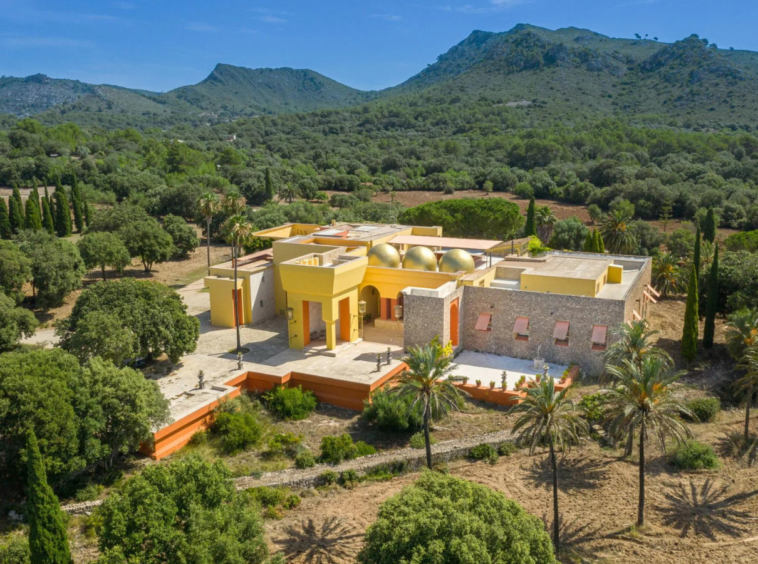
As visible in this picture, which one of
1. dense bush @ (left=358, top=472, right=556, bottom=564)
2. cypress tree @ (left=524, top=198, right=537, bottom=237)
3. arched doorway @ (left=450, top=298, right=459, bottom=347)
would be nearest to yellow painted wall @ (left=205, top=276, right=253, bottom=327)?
arched doorway @ (left=450, top=298, right=459, bottom=347)

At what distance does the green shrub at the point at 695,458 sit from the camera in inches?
752

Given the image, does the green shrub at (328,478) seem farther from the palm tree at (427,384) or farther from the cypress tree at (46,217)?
the cypress tree at (46,217)

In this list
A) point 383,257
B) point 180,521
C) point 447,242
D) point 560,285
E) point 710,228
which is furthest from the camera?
point 710,228

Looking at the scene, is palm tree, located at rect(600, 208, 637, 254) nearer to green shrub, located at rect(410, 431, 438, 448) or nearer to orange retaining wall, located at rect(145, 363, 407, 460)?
orange retaining wall, located at rect(145, 363, 407, 460)

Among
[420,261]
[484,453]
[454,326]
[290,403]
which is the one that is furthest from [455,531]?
[420,261]

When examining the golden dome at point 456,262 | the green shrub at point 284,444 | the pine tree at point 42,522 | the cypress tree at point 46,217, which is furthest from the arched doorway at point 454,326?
the cypress tree at point 46,217

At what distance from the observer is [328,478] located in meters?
19.1

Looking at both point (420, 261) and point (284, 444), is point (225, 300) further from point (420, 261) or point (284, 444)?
point (284, 444)

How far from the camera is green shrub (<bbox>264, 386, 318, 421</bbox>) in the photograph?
23.5m

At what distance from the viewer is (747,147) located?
94812mm

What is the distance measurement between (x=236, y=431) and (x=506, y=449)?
9559mm

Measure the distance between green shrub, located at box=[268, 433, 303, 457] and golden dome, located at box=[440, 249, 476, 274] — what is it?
40.1 feet

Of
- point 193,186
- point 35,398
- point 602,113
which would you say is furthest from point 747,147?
point 35,398

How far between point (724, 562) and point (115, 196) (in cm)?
6798
